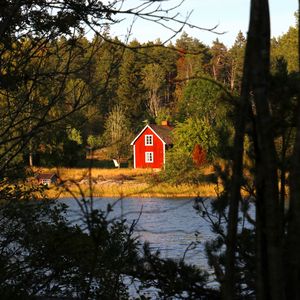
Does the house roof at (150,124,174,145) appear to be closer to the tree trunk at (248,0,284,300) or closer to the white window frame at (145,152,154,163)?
the white window frame at (145,152,154,163)

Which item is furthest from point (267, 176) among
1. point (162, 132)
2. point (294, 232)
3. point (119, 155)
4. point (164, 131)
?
point (164, 131)

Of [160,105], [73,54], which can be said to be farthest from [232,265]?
[160,105]

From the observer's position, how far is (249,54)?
2484 millimetres

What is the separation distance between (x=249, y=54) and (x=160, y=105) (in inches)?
2655

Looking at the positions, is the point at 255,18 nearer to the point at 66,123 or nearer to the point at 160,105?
the point at 66,123

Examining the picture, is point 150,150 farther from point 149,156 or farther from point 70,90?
point 70,90

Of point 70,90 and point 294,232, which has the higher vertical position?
point 70,90

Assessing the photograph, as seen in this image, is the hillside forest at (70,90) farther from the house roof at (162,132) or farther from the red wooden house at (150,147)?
the red wooden house at (150,147)

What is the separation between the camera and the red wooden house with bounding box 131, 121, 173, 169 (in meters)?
47.8

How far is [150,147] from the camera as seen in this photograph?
48.3 meters

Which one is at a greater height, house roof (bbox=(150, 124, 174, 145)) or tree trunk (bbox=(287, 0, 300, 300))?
house roof (bbox=(150, 124, 174, 145))

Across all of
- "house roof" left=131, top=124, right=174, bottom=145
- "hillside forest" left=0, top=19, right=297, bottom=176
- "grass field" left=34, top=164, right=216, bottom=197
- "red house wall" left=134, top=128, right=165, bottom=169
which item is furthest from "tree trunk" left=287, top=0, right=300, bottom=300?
"red house wall" left=134, top=128, right=165, bottom=169

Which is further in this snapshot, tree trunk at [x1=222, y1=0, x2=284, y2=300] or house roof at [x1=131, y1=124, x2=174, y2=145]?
house roof at [x1=131, y1=124, x2=174, y2=145]

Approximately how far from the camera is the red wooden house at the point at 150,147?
157 feet
